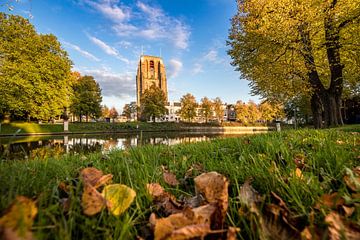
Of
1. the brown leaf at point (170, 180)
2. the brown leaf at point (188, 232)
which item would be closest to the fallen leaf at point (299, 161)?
the brown leaf at point (170, 180)

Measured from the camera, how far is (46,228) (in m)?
0.68

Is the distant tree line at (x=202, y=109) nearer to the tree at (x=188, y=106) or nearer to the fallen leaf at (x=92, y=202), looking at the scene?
the tree at (x=188, y=106)

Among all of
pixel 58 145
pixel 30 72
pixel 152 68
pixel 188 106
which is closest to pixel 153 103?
pixel 188 106

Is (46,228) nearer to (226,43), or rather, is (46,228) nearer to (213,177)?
(213,177)

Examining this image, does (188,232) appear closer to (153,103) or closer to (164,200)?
(164,200)

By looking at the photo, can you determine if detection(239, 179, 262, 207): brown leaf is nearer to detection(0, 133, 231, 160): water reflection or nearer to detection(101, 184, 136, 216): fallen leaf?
detection(101, 184, 136, 216): fallen leaf

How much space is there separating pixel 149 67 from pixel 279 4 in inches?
2711

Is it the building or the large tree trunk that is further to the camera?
the building

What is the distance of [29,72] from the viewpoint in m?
23.9

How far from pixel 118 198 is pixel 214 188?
1.38ft

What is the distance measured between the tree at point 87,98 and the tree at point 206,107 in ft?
95.9

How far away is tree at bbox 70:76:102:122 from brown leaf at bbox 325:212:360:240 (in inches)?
1631

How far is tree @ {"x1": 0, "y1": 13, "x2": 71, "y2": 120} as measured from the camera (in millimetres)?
22656

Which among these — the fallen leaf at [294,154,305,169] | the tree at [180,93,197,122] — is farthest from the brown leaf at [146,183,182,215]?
the tree at [180,93,197,122]
